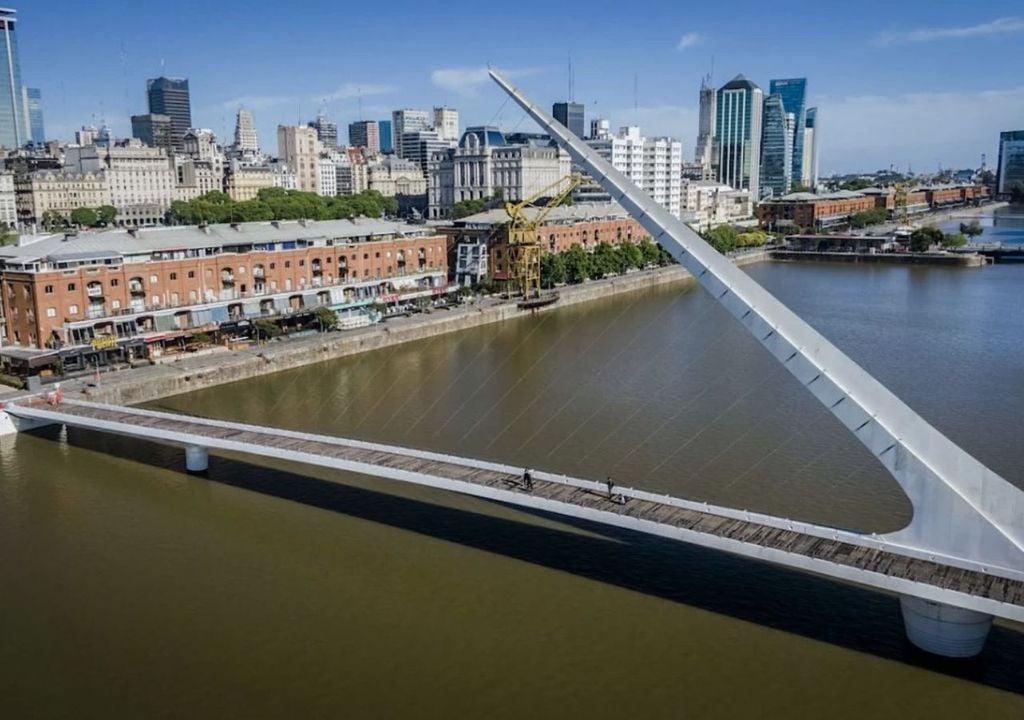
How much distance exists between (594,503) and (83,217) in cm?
5275

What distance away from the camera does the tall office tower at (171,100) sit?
131 meters

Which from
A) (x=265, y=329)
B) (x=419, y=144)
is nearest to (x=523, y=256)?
(x=265, y=329)

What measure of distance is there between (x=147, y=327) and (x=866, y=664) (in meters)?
19.0

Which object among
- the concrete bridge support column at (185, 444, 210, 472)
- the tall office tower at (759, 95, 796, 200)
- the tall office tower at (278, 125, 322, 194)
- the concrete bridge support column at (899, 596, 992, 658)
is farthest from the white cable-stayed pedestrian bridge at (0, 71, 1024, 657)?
the tall office tower at (759, 95, 796, 200)

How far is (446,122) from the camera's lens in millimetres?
129500

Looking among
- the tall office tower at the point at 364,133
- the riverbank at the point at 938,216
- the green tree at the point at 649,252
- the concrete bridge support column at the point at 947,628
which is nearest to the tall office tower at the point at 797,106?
the riverbank at the point at 938,216

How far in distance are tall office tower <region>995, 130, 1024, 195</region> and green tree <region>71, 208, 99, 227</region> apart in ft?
352

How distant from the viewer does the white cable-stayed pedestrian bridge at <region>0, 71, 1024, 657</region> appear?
321 inches

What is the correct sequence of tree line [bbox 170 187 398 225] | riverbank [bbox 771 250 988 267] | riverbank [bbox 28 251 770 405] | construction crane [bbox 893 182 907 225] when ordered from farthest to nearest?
construction crane [bbox 893 182 907 225] → tree line [bbox 170 187 398 225] → riverbank [bbox 771 250 988 267] → riverbank [bbox 28 251 770 405]

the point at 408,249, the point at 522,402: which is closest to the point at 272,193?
the point at 408,249

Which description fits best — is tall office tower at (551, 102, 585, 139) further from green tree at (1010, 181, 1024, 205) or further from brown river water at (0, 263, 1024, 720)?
brown river water at (0, 263, 1024, 720)

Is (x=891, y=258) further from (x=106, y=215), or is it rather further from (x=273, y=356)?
(x=106, y=215)

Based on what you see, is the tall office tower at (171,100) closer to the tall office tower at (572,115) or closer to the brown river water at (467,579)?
the tall office tower at (572,115)

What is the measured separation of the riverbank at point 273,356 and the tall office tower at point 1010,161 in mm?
103099
